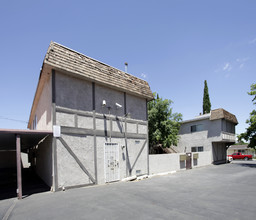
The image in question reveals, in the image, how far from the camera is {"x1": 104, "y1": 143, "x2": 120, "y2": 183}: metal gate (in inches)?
405

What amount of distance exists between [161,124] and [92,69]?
47.8 ft

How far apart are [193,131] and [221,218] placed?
21.4 m

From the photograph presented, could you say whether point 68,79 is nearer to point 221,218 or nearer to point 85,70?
point 85,70

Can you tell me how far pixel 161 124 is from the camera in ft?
74.4

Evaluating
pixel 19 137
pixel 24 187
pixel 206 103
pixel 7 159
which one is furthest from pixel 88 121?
pixel 206 103

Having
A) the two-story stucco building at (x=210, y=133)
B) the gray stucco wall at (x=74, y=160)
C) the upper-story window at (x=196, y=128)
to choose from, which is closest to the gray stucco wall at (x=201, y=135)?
the two-story stucco building at (x=210, y=133)

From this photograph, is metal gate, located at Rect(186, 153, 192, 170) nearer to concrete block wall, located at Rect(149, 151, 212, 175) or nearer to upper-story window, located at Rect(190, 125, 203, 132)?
concrete block wall, located at Rect(149, 151, 212, 175)

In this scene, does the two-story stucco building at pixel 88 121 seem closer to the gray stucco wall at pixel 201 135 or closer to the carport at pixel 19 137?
the carport at pixel 19 137

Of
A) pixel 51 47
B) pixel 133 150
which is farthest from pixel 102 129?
pixel 51 47

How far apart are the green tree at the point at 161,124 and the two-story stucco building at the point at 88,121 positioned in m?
9.77

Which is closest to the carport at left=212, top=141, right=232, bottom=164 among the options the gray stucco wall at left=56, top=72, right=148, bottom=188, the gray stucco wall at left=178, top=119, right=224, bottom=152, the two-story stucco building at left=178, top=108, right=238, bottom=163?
the two-story stucco building at left=178, top=108, right=238, bottom=163

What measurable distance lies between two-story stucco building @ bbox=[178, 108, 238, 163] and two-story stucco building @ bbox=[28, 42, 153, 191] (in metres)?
13.8

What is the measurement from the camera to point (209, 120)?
76.9ft

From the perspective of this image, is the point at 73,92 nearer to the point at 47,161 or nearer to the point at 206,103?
the point at 47,161
